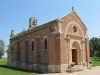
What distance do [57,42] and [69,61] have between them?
3655 millimetres

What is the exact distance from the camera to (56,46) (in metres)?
21.0

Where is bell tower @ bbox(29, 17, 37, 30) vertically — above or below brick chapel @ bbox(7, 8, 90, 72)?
above

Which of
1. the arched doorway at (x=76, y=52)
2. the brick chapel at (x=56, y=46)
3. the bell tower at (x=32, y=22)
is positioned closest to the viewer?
the brick chapel at (x=56, y=46)

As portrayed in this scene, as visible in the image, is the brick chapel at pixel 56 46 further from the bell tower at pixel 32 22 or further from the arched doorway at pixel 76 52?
the bell tower at pixel 32 22

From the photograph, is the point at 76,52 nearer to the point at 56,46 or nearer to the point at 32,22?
the point at 56,46

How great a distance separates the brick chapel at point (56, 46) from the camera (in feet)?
68.4

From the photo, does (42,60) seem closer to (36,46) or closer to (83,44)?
(36,46)

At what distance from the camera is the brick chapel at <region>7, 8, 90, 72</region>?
20859 mm

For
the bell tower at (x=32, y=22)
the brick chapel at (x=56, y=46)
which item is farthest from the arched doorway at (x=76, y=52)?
the bell tower at (x=32, y=22)

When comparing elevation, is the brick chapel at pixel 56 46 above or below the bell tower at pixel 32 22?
below

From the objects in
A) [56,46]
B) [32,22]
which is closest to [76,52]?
[56,46]

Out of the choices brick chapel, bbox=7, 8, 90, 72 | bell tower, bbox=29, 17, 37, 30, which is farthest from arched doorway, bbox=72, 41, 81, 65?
bell tower, bbox=29, 17, 37, 30

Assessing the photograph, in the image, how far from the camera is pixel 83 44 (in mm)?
25672

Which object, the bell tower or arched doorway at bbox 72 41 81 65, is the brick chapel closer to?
arched doorway at bbox 72 41 81 65
